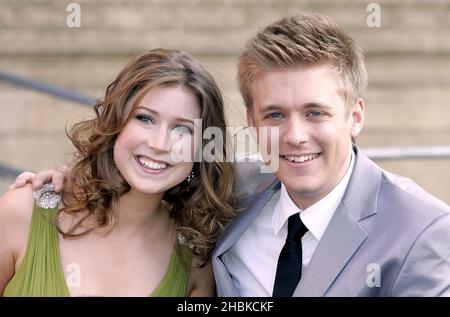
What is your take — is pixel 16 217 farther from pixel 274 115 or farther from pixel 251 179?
pixel 274 115

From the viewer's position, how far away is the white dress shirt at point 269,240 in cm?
251

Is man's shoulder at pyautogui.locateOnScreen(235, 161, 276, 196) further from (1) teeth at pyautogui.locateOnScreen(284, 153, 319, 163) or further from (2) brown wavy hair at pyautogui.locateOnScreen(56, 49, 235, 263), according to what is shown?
(1) teeth at pyautogui.locateOnScreen(284, 153, 319, 163)

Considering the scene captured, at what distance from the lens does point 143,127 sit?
102 inches

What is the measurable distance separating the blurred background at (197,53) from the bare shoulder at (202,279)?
3.48 m

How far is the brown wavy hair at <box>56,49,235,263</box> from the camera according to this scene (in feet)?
8.56

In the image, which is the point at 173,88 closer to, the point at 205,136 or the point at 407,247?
the point at 205,136

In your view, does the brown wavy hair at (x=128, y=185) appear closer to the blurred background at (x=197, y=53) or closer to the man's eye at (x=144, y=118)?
the man's eye at (x=144, y=118)

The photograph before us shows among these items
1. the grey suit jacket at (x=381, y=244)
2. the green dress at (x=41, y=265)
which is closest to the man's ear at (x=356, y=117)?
the grey suit jacket at (x=381, y=244)

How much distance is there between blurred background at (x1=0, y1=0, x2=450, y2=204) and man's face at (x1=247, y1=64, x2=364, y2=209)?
368cm

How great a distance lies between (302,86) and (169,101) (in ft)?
1.50

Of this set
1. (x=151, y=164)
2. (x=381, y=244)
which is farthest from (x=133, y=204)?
(x=381, y=244)

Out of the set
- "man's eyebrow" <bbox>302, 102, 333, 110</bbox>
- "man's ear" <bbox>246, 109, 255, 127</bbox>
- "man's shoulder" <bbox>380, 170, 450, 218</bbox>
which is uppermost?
"man's eyebrow" <bbox>302, 102, 333, 110</bbox>

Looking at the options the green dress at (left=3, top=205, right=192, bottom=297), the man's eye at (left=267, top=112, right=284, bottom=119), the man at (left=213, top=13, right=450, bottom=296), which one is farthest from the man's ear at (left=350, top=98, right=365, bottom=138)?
the green dress at (left=3, top=205, right=192, bottom=297)

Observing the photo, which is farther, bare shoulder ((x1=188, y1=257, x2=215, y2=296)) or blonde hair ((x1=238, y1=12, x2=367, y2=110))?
bare shoulder ((x1=188, y1=257, x2=215, y2=296))
